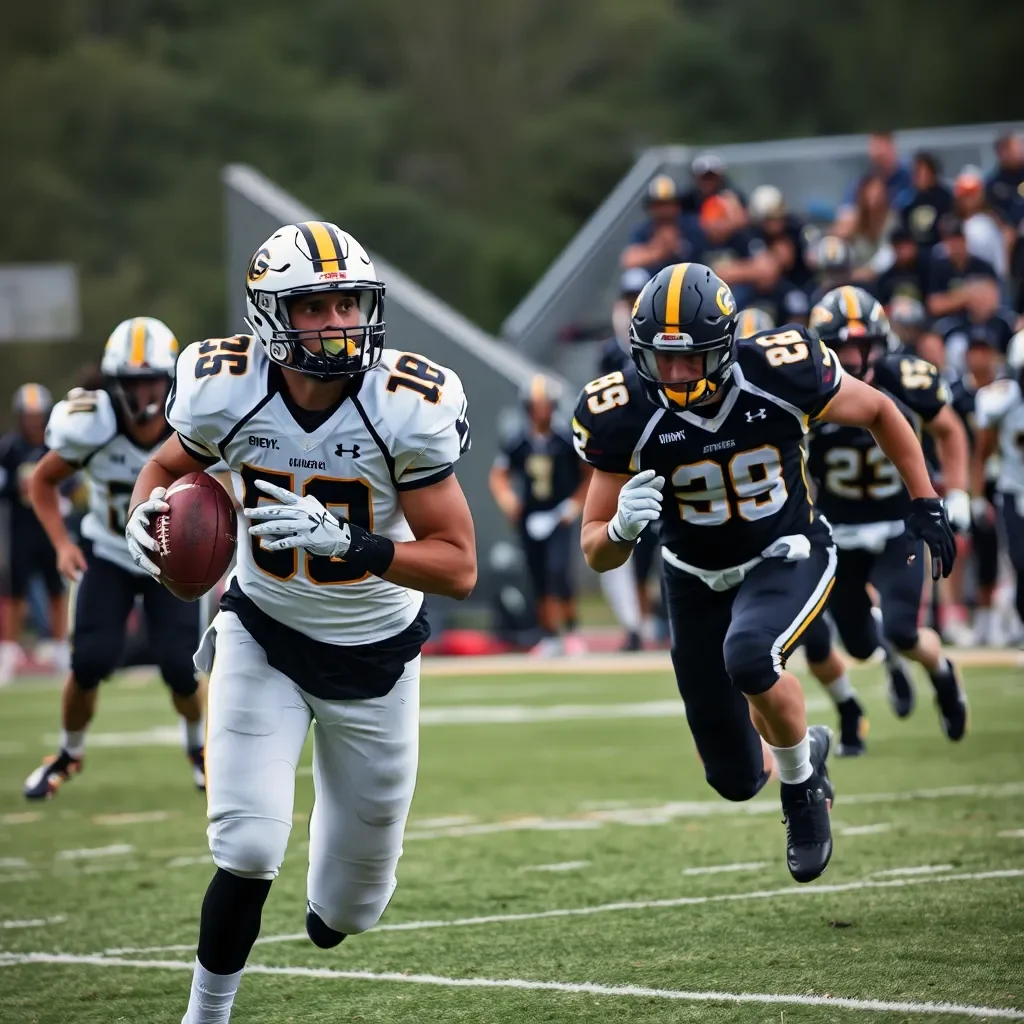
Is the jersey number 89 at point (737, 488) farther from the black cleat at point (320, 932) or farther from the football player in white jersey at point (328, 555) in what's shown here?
the black cleat at point (320, 932)

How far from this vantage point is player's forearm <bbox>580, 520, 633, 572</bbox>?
5.13 m

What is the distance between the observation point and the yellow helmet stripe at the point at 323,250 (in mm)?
4273

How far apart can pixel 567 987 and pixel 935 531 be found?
5.71 feet

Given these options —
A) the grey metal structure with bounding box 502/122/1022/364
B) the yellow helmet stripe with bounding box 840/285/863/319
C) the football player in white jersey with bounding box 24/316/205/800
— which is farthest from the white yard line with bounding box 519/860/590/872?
the grey metal structure with bounding box 502/122/1022/364

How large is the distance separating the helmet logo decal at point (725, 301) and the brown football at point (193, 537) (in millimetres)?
1497

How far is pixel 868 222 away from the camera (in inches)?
593

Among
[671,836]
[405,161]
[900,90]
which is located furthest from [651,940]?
[405,161]

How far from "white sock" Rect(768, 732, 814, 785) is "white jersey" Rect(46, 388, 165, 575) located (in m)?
3.00

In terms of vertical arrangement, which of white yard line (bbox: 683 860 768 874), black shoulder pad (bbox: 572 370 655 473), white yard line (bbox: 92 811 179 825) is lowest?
white yard line (bbox: 92 811 179 825)

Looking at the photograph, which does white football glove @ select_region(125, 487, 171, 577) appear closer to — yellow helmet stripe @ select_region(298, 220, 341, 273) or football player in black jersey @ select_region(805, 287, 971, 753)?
yellow helmet stripe @ select_region(298, 220, 341, 273)

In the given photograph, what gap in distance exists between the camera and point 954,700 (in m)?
7.61

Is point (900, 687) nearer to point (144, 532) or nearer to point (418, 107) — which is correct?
point (144, 532)

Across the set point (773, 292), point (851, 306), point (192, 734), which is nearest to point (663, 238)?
point (773, 292)

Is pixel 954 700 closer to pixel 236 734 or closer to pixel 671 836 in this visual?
pixel 671 836
